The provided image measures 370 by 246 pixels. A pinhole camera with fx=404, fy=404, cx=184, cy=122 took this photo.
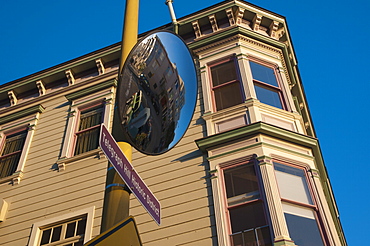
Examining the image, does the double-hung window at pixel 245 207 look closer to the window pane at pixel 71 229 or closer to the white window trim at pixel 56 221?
the white window trim at pixel 56 221

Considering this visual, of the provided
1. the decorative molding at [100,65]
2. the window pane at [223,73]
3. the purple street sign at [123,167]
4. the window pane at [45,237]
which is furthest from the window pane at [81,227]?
the purple street sign at [123,167]

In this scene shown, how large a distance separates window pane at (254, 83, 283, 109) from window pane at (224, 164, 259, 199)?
247 centimetres

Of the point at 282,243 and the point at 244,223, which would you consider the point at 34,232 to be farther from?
the point at 282,243

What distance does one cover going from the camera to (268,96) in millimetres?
11172

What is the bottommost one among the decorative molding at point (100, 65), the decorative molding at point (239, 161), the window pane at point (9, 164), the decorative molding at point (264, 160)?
the decorative molding at point (264, 160)

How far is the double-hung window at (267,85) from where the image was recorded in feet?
36.4

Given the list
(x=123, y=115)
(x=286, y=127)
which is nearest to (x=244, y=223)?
(x=286, y=127)

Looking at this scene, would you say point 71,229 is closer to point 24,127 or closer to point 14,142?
point 14,142

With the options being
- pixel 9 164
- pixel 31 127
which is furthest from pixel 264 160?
pixel 9 164

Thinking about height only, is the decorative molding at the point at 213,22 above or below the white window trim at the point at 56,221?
above

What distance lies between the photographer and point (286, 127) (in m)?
10.5

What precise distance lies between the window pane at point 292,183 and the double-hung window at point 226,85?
2367mm

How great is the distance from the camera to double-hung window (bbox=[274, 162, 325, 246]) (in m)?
8.09

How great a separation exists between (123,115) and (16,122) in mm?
11332
